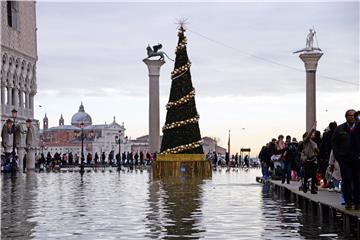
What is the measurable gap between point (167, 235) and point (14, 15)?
54.8 m

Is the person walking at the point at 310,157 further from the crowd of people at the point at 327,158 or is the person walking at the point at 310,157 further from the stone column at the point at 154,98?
the stone column at the point at 154,98

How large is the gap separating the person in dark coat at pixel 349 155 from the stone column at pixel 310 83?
46.6 meters

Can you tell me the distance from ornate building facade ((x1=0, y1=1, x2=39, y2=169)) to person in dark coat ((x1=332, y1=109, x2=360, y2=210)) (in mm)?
48422

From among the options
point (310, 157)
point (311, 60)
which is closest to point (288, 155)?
point (310, 157)

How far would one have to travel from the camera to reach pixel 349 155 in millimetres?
12477

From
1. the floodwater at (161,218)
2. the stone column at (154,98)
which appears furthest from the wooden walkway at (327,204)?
the stone column at (154,98)

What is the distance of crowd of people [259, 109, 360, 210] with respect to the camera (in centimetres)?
1245

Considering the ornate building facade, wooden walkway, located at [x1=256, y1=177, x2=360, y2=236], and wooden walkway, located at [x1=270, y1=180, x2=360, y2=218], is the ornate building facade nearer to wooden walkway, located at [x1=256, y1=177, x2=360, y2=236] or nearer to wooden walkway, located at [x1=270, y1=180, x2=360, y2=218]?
wooden walkway, located at [x1=256, y1=177, x2=360, y2=236]

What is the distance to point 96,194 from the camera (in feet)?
71.6

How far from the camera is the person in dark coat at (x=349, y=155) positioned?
489 inches

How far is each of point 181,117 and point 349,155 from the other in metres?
25.4

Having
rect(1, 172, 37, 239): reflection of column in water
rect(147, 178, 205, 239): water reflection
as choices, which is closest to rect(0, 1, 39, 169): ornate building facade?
rect(1, 172, 37, 239): reflection of column in water

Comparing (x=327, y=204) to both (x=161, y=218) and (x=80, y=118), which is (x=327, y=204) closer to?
(x=161, y=218)

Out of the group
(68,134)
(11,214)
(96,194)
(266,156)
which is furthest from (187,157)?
(68,134)
